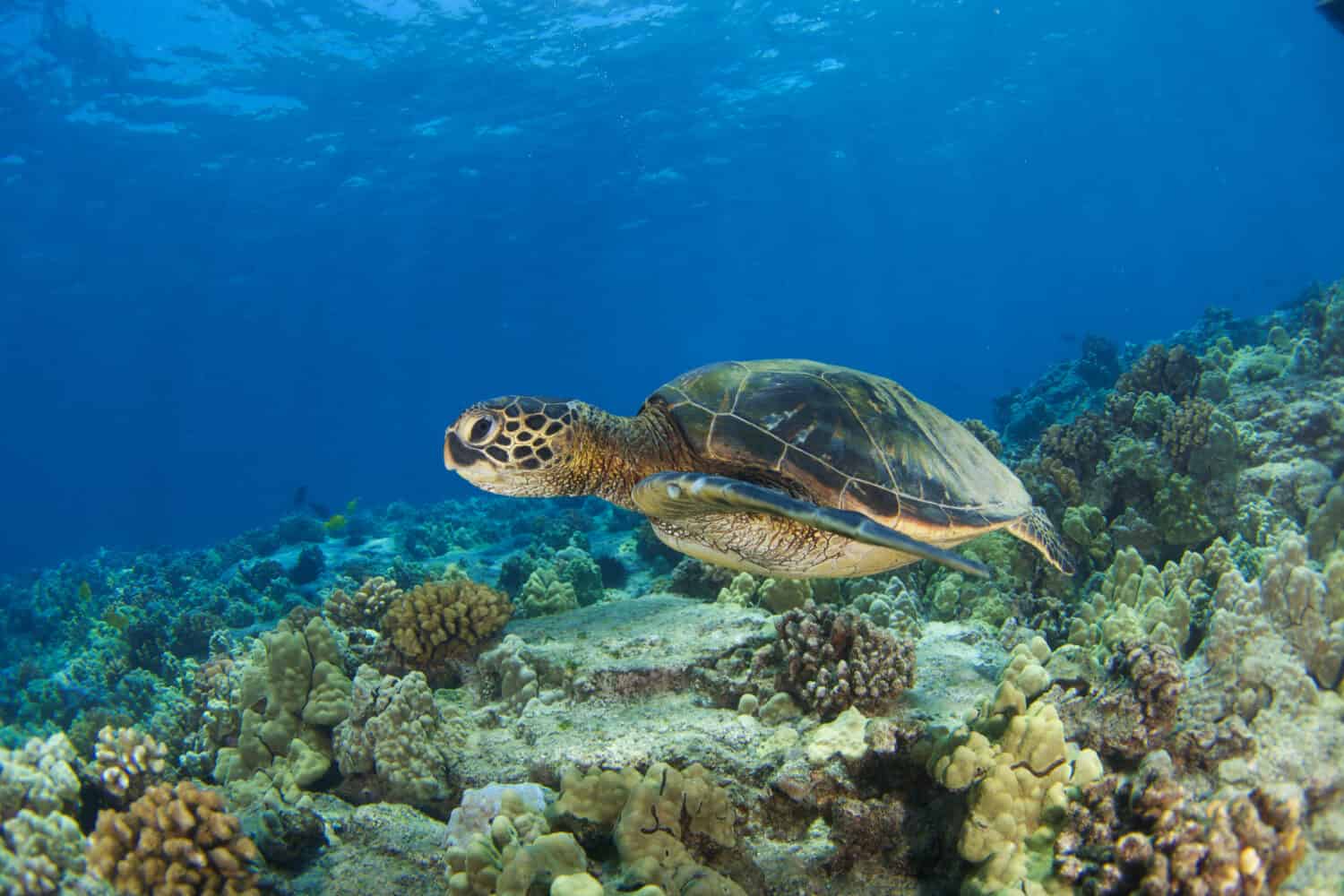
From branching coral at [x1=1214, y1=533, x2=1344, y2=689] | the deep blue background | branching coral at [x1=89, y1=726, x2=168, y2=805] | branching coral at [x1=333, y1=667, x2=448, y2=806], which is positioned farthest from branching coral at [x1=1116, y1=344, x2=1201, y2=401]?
the deep blue background

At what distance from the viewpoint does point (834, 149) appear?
44.8 metres

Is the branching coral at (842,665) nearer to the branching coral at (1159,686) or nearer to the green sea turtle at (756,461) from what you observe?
the green sea turtle at (756,461)

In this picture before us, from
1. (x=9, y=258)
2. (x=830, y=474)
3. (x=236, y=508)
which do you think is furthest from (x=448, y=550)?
(x=236, y=508)

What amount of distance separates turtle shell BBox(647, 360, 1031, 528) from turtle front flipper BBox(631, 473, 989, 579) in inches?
17.4

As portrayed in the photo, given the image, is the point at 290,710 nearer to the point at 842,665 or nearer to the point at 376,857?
the point at 376,857

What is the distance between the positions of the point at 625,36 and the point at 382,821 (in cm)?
2989

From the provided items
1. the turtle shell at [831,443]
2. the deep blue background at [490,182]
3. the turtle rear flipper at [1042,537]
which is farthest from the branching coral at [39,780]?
the deep blue background at [490,182]

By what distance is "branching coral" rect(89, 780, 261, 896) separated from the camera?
2.53 meters

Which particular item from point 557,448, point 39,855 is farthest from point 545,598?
point 39,855

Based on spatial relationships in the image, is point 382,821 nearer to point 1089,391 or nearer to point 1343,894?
point 1343,894

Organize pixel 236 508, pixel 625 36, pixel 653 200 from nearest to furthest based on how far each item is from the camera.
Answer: pixel 625 36 < pixel 653 200 < pixel 236 508

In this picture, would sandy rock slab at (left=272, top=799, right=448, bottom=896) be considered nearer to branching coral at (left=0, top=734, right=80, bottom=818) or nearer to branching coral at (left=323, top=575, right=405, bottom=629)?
branching coral at (left=0, top=734, right=80, bottom=818)

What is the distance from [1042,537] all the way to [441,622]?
4.40 meters

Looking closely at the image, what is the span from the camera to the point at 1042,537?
15.4 ft
